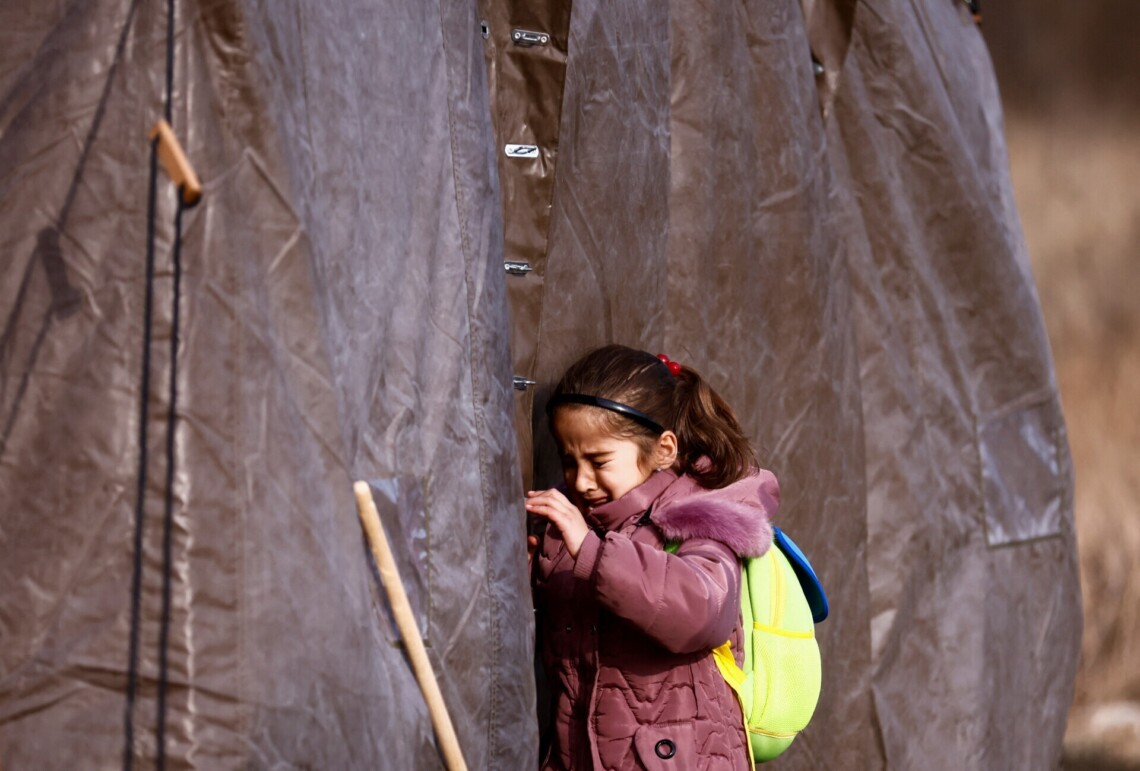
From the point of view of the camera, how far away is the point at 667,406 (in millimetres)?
A: 2555

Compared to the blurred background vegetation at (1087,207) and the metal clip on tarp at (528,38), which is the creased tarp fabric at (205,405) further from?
the blurred background vegetation at (1087,207)

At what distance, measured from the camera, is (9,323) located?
1.80m

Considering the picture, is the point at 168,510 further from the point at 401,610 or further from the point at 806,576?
the point at 806,576

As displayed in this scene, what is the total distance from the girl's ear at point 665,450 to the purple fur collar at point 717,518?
0.19 feet

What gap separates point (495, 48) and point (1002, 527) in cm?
186

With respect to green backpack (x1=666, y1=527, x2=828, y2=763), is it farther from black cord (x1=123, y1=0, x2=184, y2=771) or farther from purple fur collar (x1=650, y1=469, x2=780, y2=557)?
black cord (x1=123, y1=0, x2=184, y2=771)

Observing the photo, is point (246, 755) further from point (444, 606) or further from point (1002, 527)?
point (1002, 527)

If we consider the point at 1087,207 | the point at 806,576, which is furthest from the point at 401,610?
the point at 1087,207

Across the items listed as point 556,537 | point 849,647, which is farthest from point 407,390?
point 849,647

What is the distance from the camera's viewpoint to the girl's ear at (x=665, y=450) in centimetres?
254

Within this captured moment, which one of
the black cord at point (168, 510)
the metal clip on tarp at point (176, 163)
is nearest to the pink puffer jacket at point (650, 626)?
the black cord at point (168, 510)

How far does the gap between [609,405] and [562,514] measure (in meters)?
0.21

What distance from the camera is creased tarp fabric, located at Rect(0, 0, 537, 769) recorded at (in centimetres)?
177

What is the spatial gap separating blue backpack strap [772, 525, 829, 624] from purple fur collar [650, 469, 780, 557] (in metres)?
0.16
